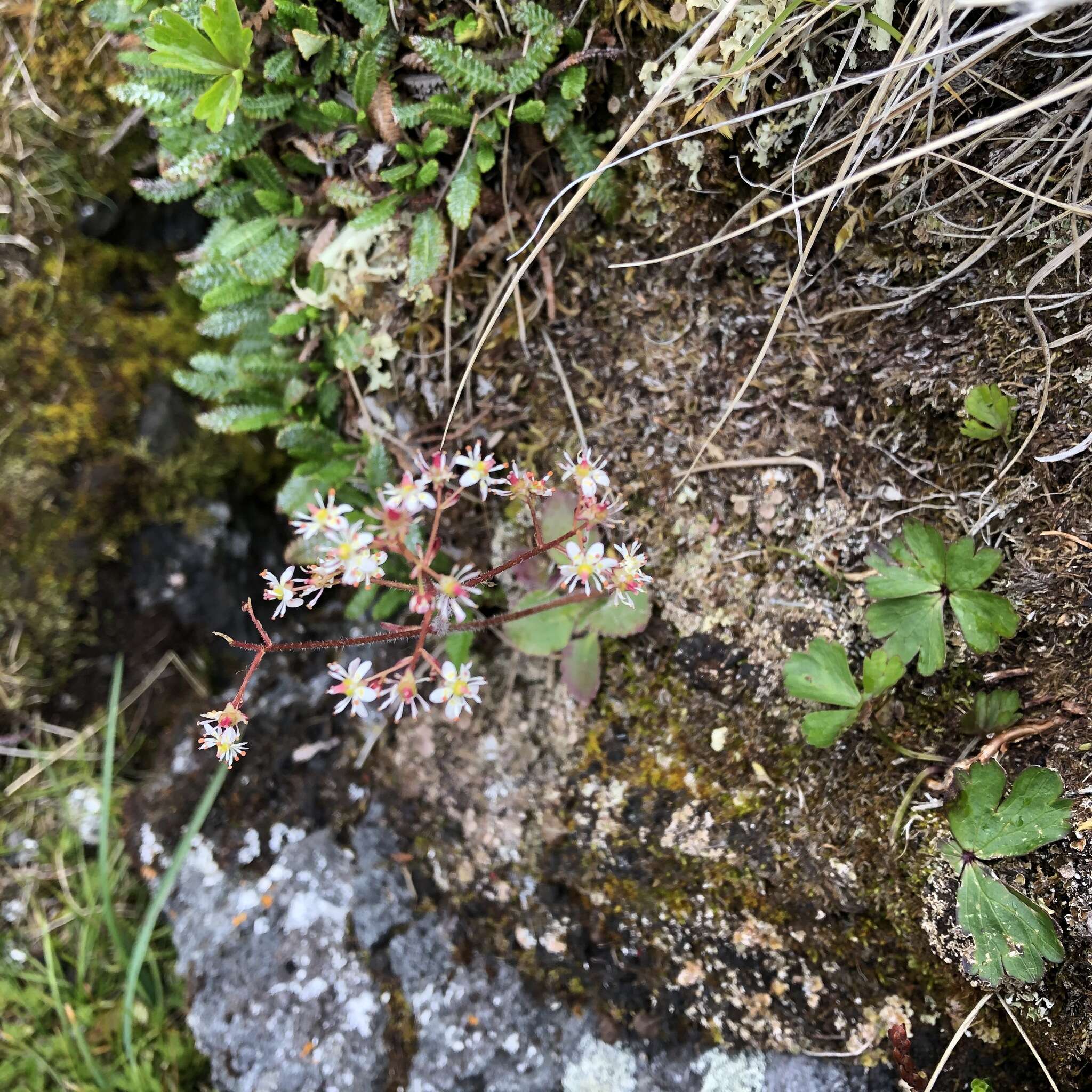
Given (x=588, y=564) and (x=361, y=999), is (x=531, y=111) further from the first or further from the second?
(x=361, y=999)

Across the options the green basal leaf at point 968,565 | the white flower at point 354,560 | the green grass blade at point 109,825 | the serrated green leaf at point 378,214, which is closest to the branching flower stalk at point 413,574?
the white flower at point 354,560

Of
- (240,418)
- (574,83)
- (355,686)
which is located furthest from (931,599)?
(240,418)

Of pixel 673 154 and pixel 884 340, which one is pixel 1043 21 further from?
pixel 673 154

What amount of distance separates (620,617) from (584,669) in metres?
0.21

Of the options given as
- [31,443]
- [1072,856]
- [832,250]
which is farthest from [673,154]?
[31,443]

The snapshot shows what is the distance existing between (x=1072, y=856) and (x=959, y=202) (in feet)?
5.18

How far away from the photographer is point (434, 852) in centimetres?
269

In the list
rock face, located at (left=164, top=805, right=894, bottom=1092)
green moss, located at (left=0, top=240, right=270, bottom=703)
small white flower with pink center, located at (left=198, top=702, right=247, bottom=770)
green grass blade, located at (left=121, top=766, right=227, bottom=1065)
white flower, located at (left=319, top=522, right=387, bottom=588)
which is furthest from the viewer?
green moss, located at (left=0, top=240, right=270, bottom=703)

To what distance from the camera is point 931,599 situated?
6.31 ft

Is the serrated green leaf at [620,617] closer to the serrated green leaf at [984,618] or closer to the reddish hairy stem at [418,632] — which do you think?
the reddish hairy stem at [418,632]

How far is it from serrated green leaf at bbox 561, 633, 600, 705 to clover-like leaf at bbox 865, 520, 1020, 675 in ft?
2.55

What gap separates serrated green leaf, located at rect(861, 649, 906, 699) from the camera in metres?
1.93

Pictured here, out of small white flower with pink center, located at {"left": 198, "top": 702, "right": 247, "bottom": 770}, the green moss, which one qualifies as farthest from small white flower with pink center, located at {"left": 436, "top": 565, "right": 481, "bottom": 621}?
the green moss

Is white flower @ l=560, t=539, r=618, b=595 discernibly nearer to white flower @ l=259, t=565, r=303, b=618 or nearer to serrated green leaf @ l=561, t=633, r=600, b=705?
serrated green leaf @ l=561, t=633, r=600, b=705
